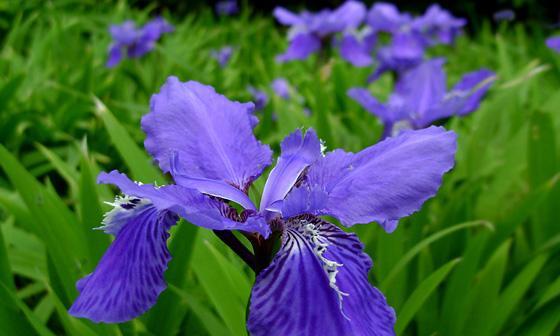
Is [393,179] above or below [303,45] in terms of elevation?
below

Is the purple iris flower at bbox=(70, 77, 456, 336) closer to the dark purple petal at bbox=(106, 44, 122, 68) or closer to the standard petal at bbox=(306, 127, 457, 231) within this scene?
the standard petal at bbox=(306, 127, 457, 231)

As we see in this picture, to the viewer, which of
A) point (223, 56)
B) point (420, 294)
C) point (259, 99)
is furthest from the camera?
point (223, 56)

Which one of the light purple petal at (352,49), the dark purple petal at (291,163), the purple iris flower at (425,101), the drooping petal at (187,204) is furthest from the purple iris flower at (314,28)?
the drooping petal at (187,204)

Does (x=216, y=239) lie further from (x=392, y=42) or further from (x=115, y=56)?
(x=392, y=42)

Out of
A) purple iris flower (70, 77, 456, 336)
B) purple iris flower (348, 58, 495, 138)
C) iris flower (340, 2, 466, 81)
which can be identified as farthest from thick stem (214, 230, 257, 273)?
iris flower (340, 2, 466, 81)

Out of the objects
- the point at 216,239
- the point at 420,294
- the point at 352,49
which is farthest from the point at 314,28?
the point at 420,294

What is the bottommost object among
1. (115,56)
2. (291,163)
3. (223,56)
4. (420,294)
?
(420,294)

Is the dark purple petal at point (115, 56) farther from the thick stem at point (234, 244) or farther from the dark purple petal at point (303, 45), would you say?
the thick stem at point (234, 244)
